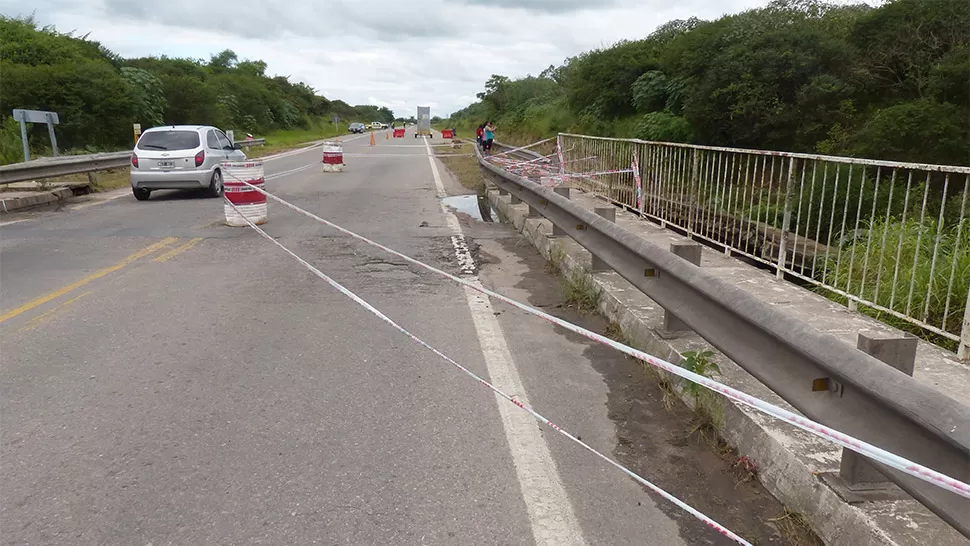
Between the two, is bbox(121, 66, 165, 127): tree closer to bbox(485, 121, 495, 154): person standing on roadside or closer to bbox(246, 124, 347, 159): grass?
bbox(246, 124, 347, 159): grass

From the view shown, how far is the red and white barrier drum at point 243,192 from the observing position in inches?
435

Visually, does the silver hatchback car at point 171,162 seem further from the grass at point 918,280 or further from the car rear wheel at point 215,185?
the grass at point 918,280

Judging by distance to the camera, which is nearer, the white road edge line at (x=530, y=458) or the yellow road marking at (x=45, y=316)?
the white road edge line at (x=530, y=458)

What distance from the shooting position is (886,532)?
266cm

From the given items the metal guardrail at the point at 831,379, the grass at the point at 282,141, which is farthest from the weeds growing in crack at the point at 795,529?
the grass at the point at 282,141

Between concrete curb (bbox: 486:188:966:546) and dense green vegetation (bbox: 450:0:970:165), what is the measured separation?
13.1 meters

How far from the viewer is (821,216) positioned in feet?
22.2

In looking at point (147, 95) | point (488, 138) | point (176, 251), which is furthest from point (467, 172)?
point (147, 95)

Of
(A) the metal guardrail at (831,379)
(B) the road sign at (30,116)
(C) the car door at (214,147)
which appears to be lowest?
(A) the metal guardrail at (831,379)

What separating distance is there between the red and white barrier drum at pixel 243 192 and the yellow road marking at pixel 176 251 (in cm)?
105

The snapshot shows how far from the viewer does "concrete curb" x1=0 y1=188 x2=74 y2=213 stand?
44.6 ft

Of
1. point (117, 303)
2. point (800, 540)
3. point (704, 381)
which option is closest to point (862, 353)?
point (704, 381)

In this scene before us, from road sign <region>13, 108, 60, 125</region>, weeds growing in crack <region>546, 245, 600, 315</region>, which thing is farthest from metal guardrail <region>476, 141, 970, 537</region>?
road sign <region>13, 108, 60, 125</region>

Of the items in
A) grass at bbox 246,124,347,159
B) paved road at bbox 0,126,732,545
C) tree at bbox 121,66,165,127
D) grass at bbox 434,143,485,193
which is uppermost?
→ tree at bbox 121,66,165,127
